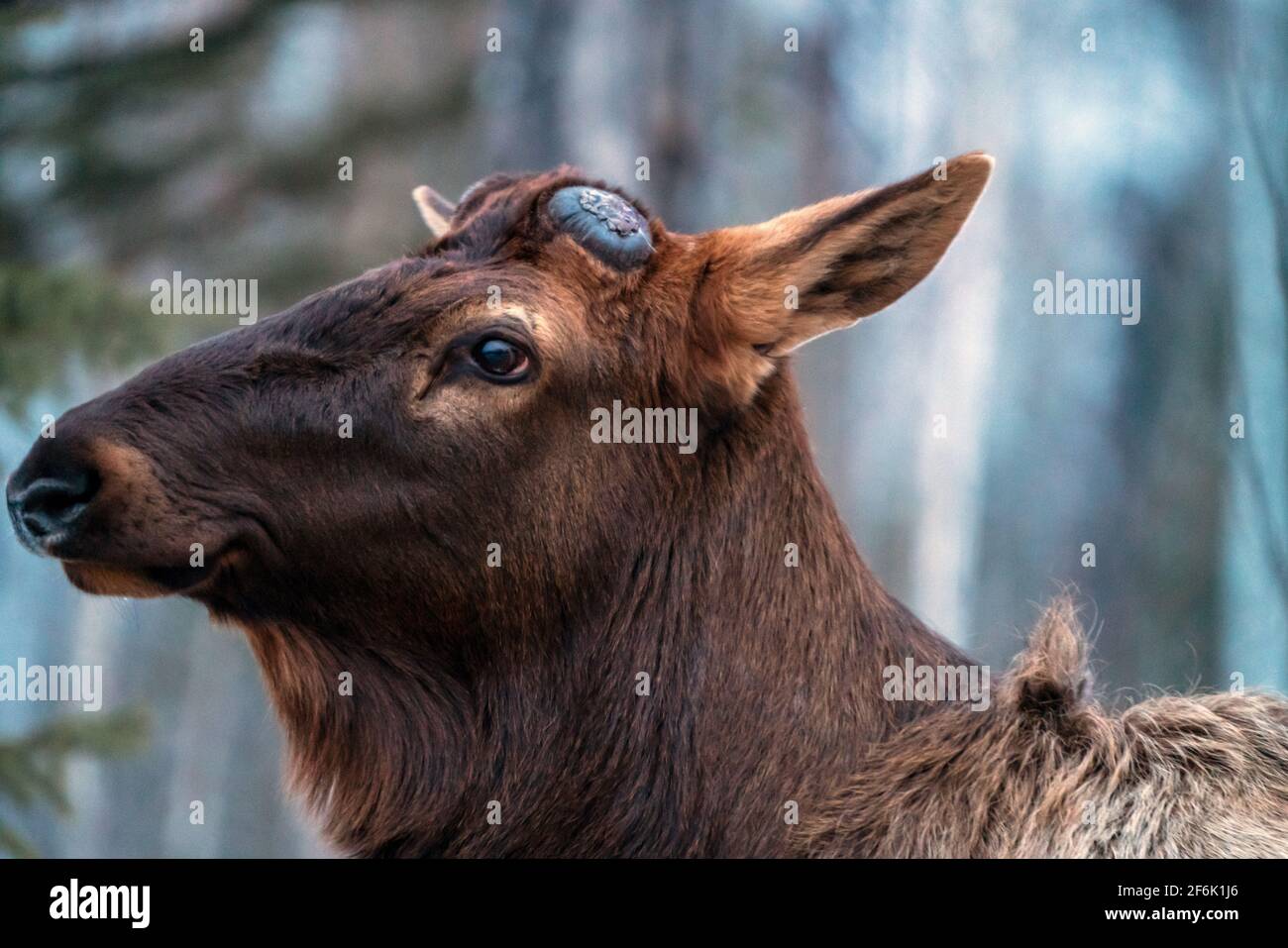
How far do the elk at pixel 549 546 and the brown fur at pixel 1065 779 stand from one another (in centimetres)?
10

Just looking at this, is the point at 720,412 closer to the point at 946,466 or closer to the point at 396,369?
the point at 396,369

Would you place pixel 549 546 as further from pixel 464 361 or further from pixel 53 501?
pixel 53 501

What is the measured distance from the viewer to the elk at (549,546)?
4.67m

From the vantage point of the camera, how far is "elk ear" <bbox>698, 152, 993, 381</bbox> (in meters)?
4.77

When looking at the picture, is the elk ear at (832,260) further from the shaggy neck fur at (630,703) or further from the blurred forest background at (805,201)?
the blurred forest background at (805,201)

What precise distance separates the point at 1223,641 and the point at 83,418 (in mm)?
12913

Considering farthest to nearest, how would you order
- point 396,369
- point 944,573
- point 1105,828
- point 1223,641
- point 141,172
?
1. point 944,573
2. point 141,172
3. point 1223,641
4. point 396,369
5. point 1105,828

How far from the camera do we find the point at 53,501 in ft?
14.2

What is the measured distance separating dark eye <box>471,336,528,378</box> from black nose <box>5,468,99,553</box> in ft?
3.95

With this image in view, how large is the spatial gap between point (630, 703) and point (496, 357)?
1195 mm

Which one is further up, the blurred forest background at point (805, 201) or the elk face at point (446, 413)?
the blurred forest background at point (805, 201)

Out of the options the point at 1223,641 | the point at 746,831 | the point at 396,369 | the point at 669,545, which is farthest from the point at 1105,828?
the point at 1223,641

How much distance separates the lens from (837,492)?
73.7 ft

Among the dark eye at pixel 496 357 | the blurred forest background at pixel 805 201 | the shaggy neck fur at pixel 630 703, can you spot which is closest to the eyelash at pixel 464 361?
the dark eye at pixel 496 357
